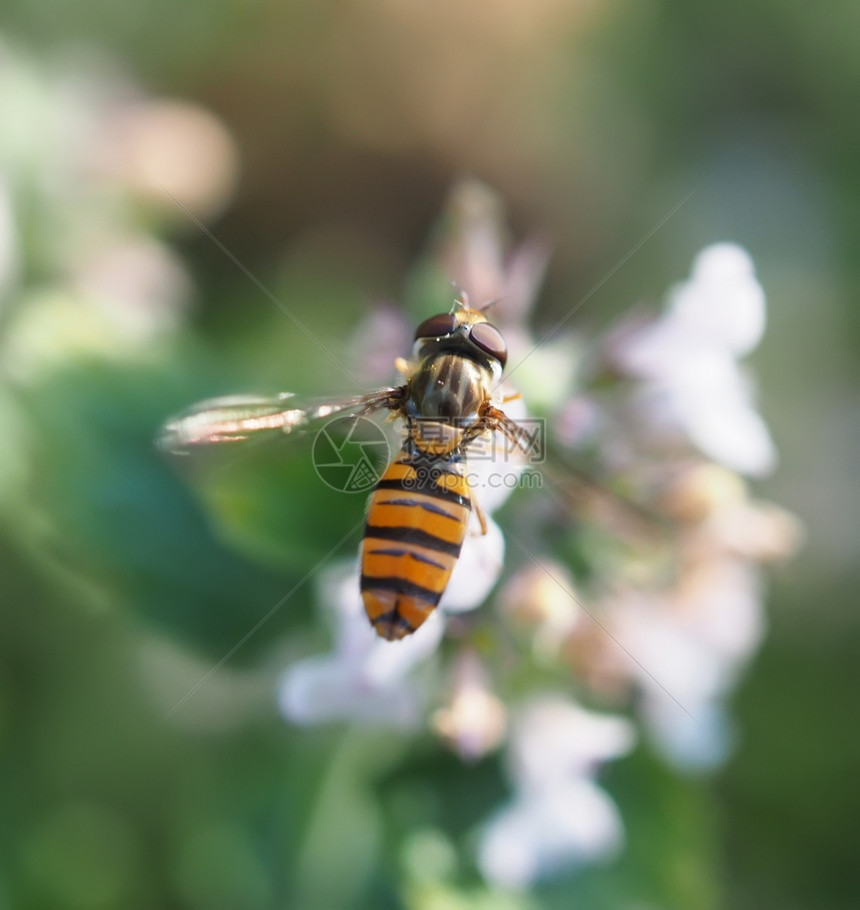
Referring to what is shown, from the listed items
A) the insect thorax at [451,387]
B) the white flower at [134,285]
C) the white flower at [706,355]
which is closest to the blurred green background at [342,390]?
the white flower at [134,285]

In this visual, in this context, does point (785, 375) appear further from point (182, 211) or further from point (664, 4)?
point (182, 211)

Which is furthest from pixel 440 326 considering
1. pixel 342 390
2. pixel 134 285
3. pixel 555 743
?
pixel 134 285

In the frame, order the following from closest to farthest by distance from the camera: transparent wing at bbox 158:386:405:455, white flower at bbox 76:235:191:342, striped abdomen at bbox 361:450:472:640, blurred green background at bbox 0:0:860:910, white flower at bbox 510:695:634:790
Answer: striped abdomen at bbox 361:450:472:640, transparent wing at bbox 158:386:405:455, white flower at bbox 510:695:634:790, blurred green background at bbox 0:0:860:910, white flower at bbox 76:235:191:342

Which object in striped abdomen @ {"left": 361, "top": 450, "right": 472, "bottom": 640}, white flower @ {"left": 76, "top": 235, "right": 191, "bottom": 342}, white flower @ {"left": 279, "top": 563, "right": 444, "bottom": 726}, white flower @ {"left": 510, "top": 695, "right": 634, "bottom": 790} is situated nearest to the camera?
striped abdomen @ {"left": 361, "top": 450, "right": 472, "bottom": 640}

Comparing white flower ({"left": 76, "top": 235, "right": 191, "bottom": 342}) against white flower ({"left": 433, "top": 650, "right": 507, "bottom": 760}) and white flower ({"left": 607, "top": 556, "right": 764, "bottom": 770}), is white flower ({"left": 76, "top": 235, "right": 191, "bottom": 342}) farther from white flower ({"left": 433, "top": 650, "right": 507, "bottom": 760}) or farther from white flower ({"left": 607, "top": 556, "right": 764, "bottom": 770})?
white flower ({"left": 607, "top": 556, "right": 764, "bottom": 770})

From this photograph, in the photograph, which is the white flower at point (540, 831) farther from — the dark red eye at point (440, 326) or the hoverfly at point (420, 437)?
the dark red eye at point (440, 326)

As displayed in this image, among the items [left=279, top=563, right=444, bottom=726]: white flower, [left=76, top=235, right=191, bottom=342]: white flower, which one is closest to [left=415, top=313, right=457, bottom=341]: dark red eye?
[left=279, top=563, right=444, bottom=726]: white flower

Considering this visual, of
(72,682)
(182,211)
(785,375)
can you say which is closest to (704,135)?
(785,375)
